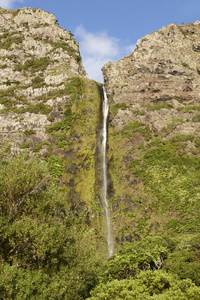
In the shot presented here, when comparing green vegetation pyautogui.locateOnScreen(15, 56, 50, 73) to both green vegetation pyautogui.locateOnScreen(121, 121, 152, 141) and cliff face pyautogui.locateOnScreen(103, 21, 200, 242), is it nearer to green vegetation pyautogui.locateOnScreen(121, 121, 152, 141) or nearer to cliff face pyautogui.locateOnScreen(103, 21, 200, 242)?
cliff face pyautogui.locateOnScreen(103, 21, 200, 242)

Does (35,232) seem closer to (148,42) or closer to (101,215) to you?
(101,215)

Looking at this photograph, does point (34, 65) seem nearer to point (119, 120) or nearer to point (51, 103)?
point (51, 103)

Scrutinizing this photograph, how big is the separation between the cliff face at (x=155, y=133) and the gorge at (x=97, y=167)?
24 cm

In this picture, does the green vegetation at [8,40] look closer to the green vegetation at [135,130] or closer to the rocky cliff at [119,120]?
the rocky cliff at [119,120]

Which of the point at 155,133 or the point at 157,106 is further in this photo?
the point at 157,106

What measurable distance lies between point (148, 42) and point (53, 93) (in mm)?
36629

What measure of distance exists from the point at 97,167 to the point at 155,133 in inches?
658

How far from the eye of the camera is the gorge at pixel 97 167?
18.1m

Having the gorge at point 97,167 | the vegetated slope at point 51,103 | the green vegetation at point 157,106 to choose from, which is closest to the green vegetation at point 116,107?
the gorge at point 97,167

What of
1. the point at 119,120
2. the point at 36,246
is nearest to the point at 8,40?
the point at 119,120

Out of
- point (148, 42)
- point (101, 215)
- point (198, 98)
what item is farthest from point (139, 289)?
point (148, 42)

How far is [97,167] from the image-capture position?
2014 inches

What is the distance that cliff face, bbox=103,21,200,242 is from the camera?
131ft

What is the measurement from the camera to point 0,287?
14484 mm
